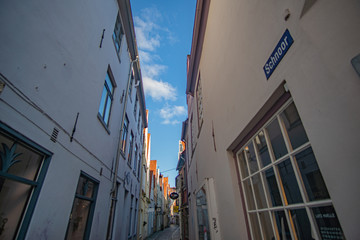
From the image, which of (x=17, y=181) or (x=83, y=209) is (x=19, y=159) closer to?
(x=17, y=181)

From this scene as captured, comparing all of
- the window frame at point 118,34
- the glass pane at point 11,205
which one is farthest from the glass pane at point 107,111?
the glass pane at point 11,205

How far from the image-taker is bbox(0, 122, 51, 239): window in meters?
1.85

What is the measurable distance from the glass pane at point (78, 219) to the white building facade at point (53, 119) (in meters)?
0.02

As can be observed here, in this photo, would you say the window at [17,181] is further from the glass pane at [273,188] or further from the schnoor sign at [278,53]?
A: the glass pane at [273,188]

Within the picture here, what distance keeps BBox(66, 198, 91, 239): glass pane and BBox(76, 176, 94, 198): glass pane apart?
0.14 metres

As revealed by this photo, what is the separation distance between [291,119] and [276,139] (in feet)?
1.02

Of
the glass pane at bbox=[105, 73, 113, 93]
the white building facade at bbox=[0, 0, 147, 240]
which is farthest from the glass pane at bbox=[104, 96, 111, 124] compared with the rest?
the glass pane at bbox=[105, 73, 113, 93]

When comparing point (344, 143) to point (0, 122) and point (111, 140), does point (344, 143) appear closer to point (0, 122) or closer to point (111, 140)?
point (0, 122)

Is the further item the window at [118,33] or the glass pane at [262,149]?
the window at [118,33]

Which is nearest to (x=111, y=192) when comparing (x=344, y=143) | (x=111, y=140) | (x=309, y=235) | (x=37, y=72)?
(x=111, y=140)

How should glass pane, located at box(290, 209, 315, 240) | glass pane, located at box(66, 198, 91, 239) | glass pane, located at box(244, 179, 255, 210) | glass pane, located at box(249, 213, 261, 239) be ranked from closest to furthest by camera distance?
1. glass pane, located at box(290, 209, 315, 240)
2. glass pane, located at box(249, 213, 261, 239)
3. glass pane, located at box(244, 179, 255, 210)
4. glass pane, located at box(66, 198, 91, 239)

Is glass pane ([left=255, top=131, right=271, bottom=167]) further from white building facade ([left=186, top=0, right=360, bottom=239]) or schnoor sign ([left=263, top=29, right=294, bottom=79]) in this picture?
schnoor sign ([left=263, top=29, right=294, bottom=79])

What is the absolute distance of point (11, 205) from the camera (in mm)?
1943

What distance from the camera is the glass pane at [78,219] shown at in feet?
10.3
